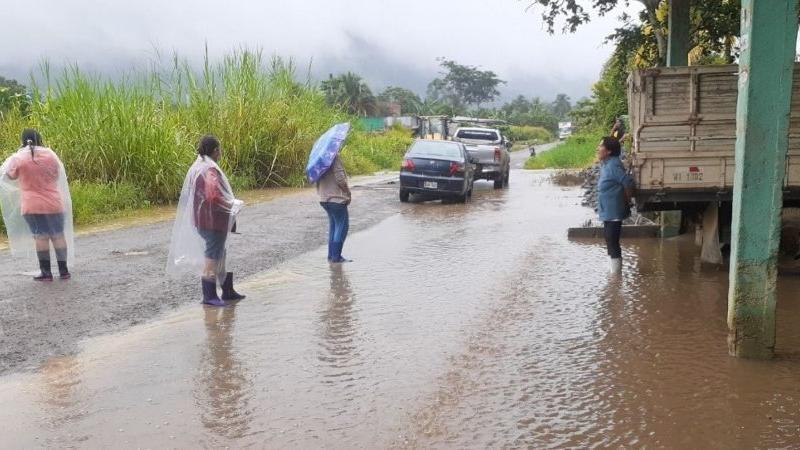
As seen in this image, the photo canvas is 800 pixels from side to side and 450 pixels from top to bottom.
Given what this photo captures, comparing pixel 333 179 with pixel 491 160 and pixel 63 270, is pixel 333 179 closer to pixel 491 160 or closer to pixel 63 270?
pixel 63 270

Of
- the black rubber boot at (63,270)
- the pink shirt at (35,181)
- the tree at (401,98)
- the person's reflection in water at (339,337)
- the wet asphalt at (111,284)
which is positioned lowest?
the person's reflection in water at (339,337)

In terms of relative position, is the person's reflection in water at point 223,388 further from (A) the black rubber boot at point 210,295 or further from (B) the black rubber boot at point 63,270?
(B) the black rubber boot at point 63,270

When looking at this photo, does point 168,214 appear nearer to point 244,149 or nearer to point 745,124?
point 244,149

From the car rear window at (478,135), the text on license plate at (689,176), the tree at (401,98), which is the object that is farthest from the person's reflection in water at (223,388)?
the tree at (401,98)

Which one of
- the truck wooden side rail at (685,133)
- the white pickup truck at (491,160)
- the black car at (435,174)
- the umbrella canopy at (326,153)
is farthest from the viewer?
the white pickup truck at (491,160)

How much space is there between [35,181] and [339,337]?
428 centimetres

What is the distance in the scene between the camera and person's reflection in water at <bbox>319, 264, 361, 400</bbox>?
5.18 m

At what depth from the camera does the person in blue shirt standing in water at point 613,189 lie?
8430 millimetres

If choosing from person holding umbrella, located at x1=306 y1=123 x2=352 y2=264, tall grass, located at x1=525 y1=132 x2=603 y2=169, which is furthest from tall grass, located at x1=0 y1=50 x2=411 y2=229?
tall grass, located at x1=525 y1=132 x2=603 y2=169

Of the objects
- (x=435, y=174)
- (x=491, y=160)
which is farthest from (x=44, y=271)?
(x=491, y=160)

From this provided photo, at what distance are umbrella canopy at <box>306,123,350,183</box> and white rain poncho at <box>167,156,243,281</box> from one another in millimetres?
2128

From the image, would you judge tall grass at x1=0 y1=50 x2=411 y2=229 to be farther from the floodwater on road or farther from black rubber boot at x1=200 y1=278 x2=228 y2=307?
the floodwater on road

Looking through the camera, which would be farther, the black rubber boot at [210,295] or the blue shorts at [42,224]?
the blue shorts at [42,224]

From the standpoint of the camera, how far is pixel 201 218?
693cm
